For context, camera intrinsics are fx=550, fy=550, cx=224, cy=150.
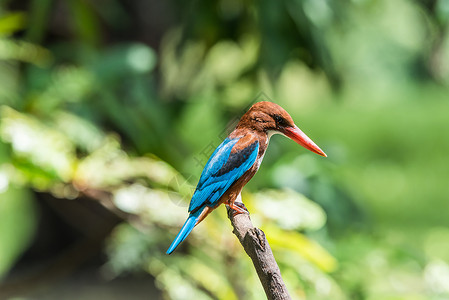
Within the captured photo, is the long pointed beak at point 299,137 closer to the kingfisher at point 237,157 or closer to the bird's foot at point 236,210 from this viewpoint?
the kingfisher at point 237,157

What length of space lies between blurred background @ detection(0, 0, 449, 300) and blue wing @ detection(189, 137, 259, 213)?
0.01 m

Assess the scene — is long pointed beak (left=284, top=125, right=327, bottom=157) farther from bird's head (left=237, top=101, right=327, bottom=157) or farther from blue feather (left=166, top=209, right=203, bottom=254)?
blue feather (left=166, top=209, right=203, bottom=254)

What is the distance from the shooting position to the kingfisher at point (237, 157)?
44 centimetres

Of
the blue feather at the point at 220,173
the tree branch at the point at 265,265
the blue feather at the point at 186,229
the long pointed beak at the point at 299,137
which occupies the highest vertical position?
the long pointed beak at the point at 299,137

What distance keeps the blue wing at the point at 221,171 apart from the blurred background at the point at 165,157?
0.04 feet

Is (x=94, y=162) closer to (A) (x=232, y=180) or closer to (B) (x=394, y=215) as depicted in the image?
(A) (x=232, y=180)

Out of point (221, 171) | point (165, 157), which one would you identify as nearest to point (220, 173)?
point (221, 171)

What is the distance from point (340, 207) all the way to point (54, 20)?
5.18 feet

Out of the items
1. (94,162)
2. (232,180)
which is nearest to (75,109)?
(94,162)

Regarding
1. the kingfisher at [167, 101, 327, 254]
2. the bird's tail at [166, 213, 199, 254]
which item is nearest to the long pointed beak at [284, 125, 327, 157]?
the kingfisher at [167, 101, 327, 254]

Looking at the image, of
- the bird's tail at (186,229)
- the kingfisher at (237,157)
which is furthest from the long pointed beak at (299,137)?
the bird's tail at (186,229)

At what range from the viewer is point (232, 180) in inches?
18.8

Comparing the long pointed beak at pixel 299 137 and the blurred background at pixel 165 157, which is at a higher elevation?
the blurred background at pixel 165 157

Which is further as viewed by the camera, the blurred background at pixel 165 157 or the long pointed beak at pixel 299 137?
the blurred background at pixel 165 157
